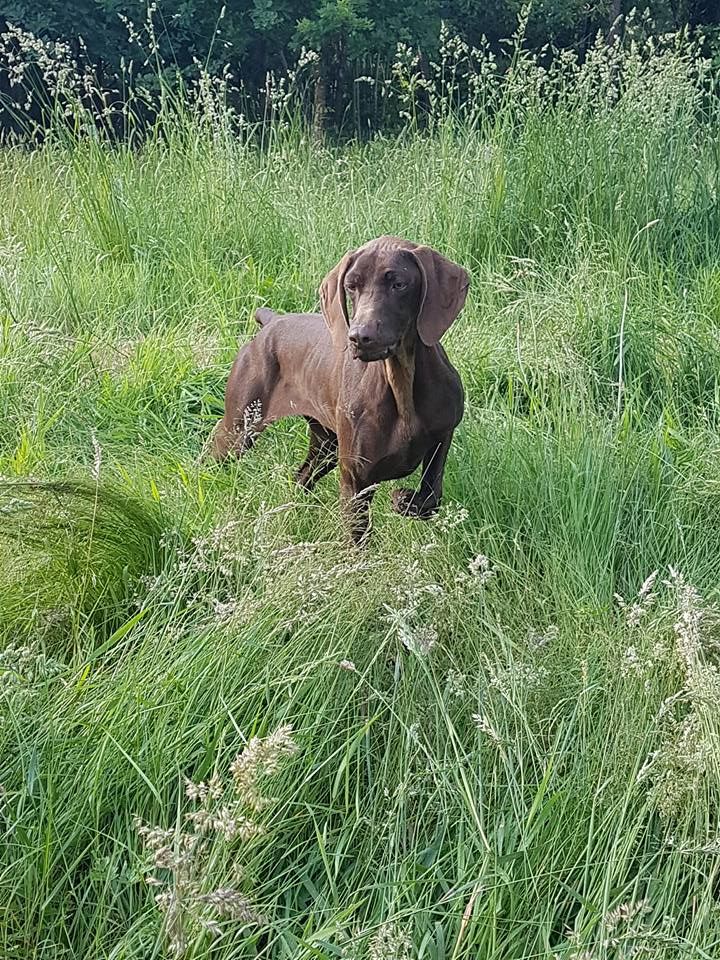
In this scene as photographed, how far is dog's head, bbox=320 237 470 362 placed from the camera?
2545mm

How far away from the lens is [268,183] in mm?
5723

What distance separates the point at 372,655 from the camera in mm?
2398

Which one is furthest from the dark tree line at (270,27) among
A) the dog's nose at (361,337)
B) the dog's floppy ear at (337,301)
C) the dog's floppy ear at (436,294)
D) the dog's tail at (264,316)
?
the dog's nose at (361,337)

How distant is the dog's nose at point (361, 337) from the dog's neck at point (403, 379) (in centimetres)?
23

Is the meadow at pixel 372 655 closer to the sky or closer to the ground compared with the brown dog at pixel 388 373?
closer to the ground

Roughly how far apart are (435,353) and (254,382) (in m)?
0.95

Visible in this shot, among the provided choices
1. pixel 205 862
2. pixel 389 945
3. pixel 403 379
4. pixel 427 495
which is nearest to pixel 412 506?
pixel 427 495

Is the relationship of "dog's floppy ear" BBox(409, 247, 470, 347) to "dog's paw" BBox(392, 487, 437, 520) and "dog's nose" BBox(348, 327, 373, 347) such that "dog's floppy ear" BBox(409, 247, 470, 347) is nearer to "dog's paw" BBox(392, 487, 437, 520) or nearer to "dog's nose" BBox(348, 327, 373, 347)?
"dog's nose" BBox(348, 327, 373, 347)

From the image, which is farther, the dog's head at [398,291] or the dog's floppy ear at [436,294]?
the dog's floppy ear at [436,294]

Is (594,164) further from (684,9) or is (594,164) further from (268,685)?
(684,9)

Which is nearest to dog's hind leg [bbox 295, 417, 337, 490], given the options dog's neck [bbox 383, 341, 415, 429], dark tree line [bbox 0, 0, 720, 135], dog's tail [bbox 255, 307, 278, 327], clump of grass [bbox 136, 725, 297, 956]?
dog's tail [bbox 255, 307, 278, 327]

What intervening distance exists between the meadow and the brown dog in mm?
184

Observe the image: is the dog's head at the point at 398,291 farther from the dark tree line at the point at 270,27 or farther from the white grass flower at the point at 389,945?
the dark tree line at the point at 270,27

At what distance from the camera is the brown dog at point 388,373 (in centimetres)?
260
